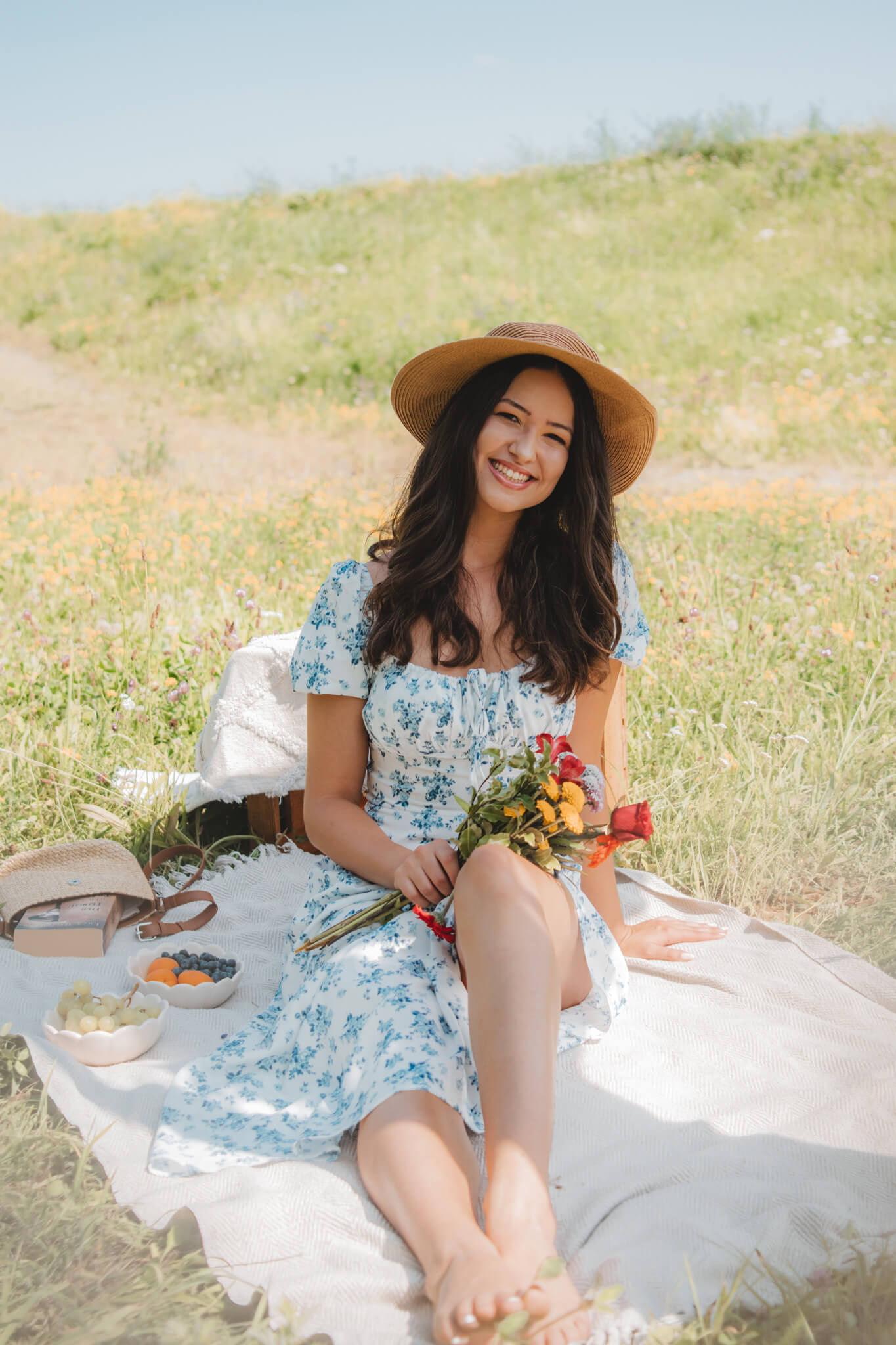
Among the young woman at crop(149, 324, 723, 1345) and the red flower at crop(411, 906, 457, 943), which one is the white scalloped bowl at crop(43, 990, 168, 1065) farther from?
the red flower at crop(411, 906, 457, 943)

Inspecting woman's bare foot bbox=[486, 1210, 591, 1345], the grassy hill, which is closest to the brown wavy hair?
woman's bare foot bbox=[486, 1210, 591, 1345]

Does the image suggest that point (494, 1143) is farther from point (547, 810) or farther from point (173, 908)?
point (173, 908)

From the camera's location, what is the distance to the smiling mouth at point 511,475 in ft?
7.61

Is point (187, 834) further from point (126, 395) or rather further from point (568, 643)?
point (126, 395)

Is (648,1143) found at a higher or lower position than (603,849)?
lower

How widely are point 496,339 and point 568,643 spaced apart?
26.8 inches

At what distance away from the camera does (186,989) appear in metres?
2.34

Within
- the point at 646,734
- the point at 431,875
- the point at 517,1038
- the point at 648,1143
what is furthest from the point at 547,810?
the point at 646,734

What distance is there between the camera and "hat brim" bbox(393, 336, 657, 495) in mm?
2291

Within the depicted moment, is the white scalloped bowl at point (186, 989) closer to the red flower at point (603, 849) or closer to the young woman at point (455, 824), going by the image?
the young woman at point (455, 824)

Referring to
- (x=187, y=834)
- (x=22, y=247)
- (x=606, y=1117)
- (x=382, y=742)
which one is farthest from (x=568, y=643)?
(x=22, y=247)

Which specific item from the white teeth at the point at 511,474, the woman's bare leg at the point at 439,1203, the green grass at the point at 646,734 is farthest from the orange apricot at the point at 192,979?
the white teeth at the point at 511,474

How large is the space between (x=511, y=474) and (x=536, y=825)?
789 millimetres

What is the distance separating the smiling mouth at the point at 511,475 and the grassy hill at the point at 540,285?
661cm
